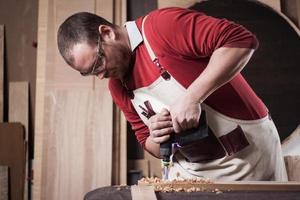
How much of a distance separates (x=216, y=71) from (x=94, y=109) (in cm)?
126

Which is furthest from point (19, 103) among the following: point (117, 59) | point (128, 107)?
point (117, 59)

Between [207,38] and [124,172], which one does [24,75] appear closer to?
[124,172]

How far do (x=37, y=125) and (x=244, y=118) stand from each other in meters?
1.41

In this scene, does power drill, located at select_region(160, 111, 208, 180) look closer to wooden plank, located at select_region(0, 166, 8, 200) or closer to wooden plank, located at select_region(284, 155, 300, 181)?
wooden plank, located at select_region(284, 155, 300, 181)

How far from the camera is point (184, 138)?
106 cm

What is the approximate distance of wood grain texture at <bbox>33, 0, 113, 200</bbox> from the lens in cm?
207

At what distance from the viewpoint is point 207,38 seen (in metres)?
1.04

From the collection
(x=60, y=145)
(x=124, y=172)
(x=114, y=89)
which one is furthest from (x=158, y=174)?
(x=114, y=89)

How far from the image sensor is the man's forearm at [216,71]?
3.33 ft

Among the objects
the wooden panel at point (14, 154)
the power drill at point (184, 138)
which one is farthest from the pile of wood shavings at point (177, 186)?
the wooden panel at point (14, 154)

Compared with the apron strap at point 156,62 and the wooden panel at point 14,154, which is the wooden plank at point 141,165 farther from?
the apron strap at point 156,62

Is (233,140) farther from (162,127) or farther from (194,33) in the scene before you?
(194,33)

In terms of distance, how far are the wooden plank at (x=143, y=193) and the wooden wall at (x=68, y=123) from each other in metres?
1.24

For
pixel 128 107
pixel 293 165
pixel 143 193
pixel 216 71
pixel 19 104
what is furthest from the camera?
pixel 19 104
